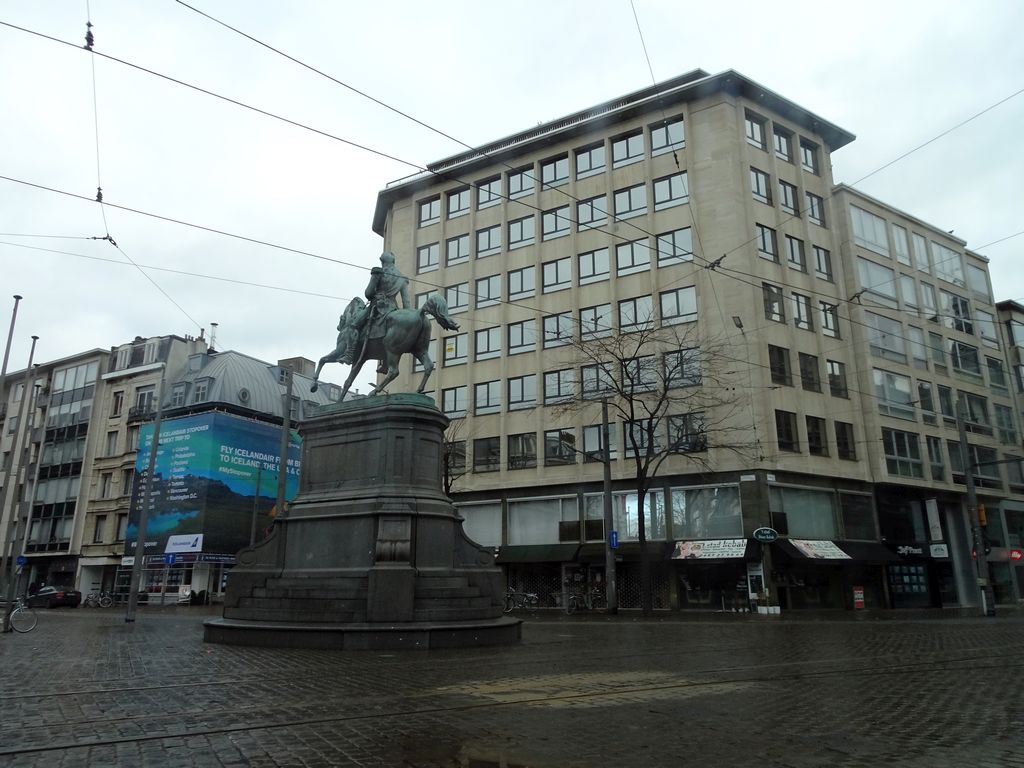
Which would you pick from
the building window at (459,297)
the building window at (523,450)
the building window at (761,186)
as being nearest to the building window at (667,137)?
the building window at (761,186)

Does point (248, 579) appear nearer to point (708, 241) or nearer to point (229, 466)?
point (708, 241)

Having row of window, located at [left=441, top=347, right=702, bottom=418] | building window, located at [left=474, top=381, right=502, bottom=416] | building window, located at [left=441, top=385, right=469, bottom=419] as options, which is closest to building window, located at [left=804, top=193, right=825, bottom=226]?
row of window, located at [left=441, top=347, right=702, bottom=418]

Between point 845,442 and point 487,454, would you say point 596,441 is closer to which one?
point 487,454

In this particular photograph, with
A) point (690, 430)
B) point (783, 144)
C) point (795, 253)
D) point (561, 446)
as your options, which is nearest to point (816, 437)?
point (690, 430)

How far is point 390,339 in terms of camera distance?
696 inches

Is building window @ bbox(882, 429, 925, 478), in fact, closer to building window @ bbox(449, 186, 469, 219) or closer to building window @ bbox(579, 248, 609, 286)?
building window @ bbox(579, 248, 609, 286)

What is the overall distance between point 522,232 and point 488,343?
6555mm

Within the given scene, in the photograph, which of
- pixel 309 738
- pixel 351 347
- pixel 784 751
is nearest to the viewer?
pixel 784 751

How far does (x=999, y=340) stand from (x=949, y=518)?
1478 centimetres

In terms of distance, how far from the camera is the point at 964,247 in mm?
50562

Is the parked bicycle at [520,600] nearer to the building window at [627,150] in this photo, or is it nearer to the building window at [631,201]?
the building window at [631,201]

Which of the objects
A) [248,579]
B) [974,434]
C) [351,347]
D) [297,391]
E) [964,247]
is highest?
[964,247]

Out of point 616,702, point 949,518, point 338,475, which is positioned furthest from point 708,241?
point 616,702

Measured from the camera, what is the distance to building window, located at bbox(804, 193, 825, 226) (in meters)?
40.8
